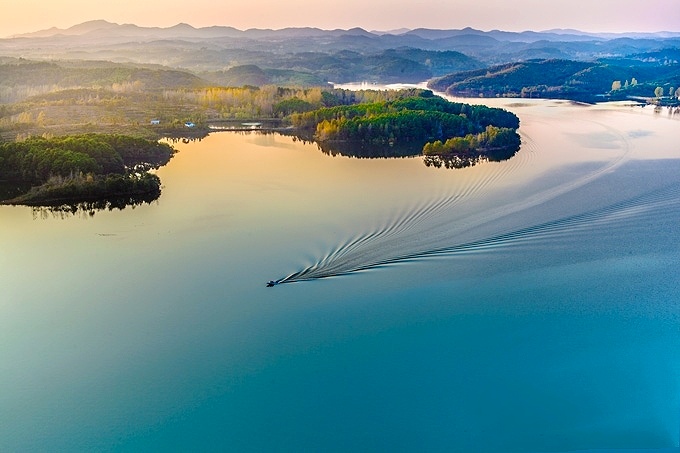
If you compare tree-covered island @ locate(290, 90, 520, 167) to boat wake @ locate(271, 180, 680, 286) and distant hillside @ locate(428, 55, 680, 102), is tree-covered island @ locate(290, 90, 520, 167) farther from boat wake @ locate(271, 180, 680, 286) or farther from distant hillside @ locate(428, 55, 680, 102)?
distant hillside @ locate(428, 55, 680, 102)

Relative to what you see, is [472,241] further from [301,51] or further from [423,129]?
[301,51]

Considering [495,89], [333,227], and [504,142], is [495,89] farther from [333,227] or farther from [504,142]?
[333,227]

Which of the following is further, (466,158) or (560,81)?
(560,81)

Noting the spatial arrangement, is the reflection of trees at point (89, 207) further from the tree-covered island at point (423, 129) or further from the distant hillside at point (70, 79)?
the distant hillside at point (70, 79)

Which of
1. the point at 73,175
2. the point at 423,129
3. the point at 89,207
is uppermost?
the point at 423,129

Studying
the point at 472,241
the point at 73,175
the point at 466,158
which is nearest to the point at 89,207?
the point at 73,175
